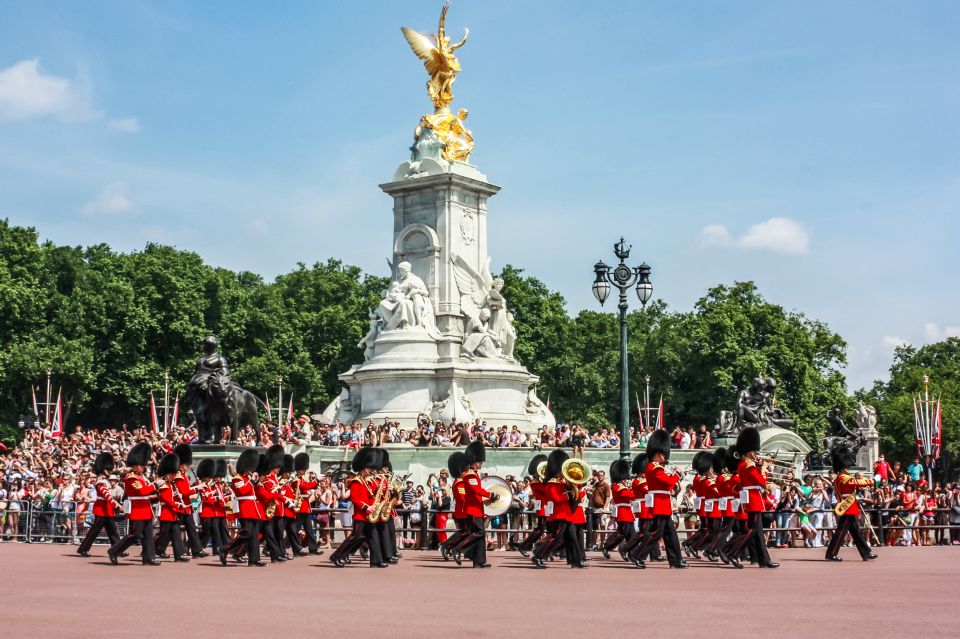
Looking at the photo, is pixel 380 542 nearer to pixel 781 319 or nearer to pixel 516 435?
pixel 516 435

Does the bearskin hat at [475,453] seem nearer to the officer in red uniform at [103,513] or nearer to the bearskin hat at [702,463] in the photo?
the bearskin hat at [702,463]

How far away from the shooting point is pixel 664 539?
2169cm

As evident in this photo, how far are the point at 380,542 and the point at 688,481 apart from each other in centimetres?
1593

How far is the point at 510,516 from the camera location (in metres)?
29.2

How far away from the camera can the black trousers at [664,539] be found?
21609mm

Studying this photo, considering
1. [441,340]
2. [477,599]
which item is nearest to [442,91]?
[441,340]

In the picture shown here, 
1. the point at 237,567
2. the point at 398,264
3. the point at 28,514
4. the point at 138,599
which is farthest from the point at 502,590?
the point at 398,264

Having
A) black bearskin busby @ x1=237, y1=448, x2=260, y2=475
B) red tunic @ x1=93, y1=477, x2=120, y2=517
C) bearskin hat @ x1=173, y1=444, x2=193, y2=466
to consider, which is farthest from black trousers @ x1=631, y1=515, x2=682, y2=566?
red tunic @ x1=93, y1=477, x2=120, y2=517

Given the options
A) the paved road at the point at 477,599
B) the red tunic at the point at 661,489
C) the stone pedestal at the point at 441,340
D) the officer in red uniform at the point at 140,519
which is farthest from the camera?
the stone pedestal at the point at 441,340

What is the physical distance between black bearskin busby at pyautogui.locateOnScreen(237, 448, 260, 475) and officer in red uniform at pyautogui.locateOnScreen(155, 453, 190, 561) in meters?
1.14

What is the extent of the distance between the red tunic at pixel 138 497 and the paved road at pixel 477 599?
800 mm

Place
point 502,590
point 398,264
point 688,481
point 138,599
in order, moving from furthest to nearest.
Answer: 1. point 398,264
2. point 688,481
3. point 502,590
4. point 138,599

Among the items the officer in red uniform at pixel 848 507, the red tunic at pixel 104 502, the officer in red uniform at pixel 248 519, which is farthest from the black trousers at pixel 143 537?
the officer in red uniform at pixel 848 507

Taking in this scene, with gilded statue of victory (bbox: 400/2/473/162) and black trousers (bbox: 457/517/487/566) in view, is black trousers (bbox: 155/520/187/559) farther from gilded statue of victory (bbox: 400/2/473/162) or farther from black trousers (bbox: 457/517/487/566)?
gilded statue of victory (bbox: 400/2/473/162)
